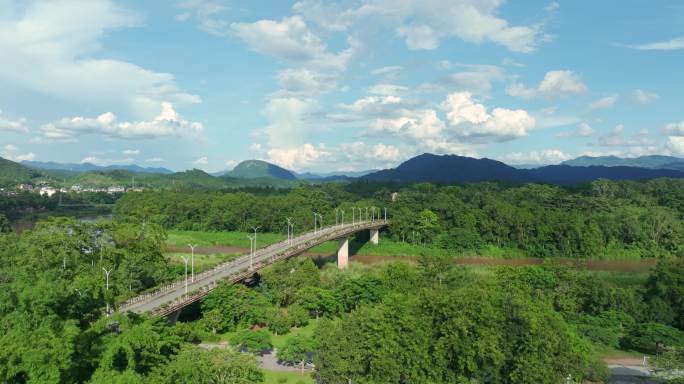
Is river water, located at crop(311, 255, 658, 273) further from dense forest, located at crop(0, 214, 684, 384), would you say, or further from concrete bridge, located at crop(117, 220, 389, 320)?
dense forest, located at crop(0, 214, 684, 384)

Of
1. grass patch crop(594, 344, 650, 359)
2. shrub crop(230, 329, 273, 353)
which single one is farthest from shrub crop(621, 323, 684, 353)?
shrub crop(230, 329, 273, 353)

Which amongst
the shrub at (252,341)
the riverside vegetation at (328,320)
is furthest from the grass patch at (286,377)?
the shrub at (252,341)

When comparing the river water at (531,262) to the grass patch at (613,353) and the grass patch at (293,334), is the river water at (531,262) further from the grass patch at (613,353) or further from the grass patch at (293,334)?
the grass patch at (613,353)

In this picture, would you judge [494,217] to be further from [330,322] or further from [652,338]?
[330,322]

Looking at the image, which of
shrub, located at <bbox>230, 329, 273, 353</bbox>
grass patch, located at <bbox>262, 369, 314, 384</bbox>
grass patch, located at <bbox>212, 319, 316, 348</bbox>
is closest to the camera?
grass patch, located at <bbox>262, 369, 314, 384</bbox>

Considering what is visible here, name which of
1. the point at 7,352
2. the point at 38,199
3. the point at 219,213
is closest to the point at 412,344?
the point at 7,352

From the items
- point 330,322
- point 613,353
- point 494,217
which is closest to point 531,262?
point 494,217

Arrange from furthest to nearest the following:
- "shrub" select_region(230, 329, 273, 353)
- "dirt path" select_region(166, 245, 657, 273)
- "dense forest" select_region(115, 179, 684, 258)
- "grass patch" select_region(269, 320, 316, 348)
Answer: "dense forest" select_region(115, 179, 684, 258) → "dirt path" select_region(166, 245, 657, 273) → "grass patch" select_region(269, 320, 316, 348) → "shrub" select_region(230, 329, 273, 353)
